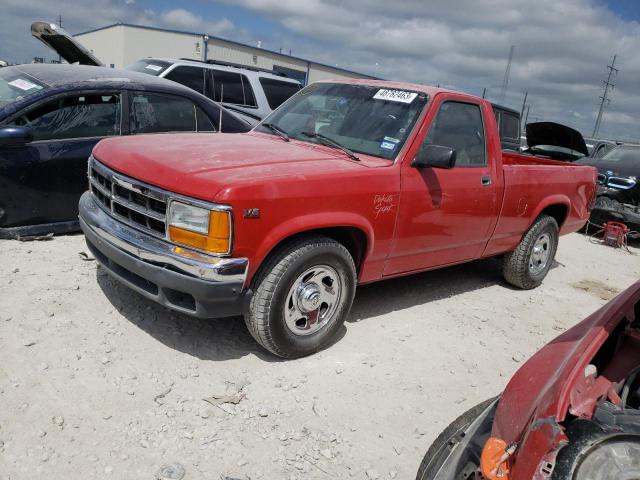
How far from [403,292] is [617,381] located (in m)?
2.98

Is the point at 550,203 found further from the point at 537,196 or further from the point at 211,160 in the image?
the point at 211,160

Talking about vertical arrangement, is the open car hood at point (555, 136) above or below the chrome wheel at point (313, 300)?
above

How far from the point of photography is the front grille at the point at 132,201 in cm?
325

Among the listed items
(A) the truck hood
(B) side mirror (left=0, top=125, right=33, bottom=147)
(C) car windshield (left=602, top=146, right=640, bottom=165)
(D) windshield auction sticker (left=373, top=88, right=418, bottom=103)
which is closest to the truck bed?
(D) windshield auction sticker (left=373, top=88, right=418, bottom=103)

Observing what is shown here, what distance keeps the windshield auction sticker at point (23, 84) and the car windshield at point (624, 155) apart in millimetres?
10384

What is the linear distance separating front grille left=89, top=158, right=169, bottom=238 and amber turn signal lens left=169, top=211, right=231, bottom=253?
128 mm

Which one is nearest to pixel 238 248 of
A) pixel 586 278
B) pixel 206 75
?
pixel 586 278

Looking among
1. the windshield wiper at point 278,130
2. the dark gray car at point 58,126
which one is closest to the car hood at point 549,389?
the windshield wiper at point 278,130

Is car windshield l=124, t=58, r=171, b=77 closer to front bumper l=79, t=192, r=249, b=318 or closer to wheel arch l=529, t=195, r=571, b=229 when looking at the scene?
front bumper l=79, t=192, r=249, b=318

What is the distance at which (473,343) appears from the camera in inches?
174

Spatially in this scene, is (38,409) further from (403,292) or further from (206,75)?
(206,75)

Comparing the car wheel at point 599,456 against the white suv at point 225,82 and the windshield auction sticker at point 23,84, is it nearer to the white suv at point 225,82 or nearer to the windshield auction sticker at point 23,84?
the windshield auction sticker at point 23,84

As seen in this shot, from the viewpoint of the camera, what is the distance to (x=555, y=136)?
10.1 metres

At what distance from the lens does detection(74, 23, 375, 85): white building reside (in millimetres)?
26562
